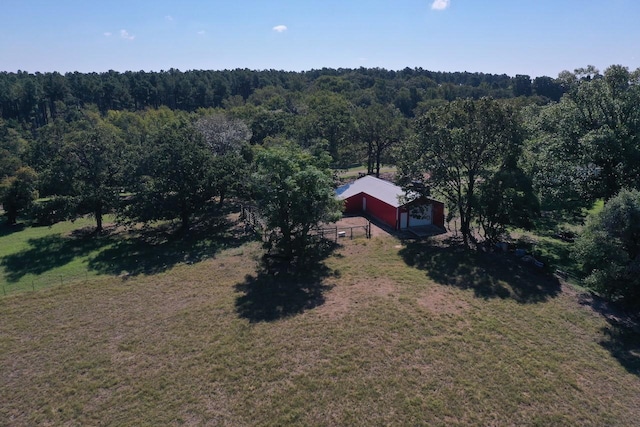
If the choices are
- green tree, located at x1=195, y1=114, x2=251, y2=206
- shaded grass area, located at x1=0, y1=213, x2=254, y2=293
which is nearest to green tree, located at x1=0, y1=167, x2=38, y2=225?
shaded grass area, located at x1=0, y1=213, x2=254, y2=293

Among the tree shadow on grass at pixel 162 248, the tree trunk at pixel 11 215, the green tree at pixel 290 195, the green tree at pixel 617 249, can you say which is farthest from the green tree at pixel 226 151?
the green tree at pixel 617 249

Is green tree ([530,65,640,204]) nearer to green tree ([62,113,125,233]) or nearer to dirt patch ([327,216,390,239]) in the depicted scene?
dirt patch ([327,216,390,239])

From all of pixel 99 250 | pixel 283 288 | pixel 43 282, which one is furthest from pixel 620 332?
pixel 99 250

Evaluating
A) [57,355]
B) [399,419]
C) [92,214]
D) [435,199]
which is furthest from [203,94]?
[399,419]

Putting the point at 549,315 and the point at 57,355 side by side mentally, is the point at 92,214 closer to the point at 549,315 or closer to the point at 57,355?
the point at 57,355

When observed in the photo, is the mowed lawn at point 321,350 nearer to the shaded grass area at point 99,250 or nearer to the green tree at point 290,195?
the shaded grass area at point 99,250

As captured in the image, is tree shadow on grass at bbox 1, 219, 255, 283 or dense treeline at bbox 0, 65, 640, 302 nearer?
dense treeline at bbox 0, 65, 640, 302

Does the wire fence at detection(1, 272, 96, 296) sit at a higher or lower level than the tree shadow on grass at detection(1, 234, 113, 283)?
lower
